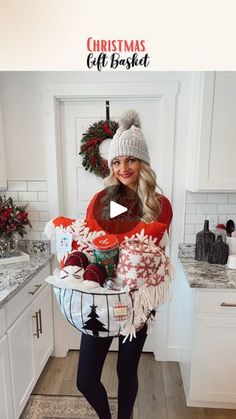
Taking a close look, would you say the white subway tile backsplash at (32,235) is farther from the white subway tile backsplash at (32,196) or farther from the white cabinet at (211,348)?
the white cabinet at (211,348)

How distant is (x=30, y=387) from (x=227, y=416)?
114 centimetres

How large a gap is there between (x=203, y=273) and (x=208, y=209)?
0.46m

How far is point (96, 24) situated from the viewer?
2.37 ft

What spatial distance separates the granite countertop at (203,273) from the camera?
1.40 metres

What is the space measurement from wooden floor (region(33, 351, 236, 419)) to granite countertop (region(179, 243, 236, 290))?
799 mm

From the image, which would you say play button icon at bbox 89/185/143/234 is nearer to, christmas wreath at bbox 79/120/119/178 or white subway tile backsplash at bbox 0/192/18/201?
christmas wreath at bbox 79/120/119/178

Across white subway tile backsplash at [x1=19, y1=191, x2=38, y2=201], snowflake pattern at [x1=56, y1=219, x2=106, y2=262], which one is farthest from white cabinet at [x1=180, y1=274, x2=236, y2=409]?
white subway tile backsplash at [x1=19, y1=191, x2=38, y2=201]

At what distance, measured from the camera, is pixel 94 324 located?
969 millimetres

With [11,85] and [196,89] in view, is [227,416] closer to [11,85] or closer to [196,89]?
[196,89]

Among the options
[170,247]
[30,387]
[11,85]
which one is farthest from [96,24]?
[30,387]

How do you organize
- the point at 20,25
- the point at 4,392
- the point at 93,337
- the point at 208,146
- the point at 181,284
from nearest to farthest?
1. the point at 20,25
2. the point at 93,337
3. the point at 4,392
4. the point at 208,146
5. the point at 181,284

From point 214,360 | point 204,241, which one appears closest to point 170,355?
point 214,360

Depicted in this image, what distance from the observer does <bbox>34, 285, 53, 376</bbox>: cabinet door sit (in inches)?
64.3

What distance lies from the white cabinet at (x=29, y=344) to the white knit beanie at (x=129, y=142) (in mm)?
985
